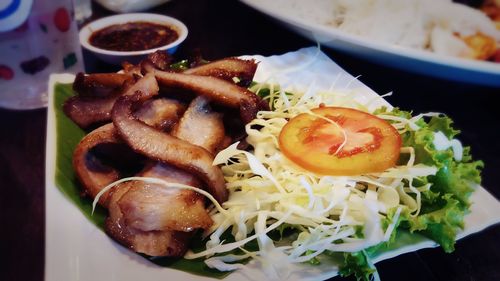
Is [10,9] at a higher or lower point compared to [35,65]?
higher

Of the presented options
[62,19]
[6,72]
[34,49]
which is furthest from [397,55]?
[6,72]

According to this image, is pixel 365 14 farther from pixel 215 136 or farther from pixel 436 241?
pixel 436 241

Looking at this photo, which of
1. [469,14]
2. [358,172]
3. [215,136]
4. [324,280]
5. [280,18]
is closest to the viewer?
[324,280]

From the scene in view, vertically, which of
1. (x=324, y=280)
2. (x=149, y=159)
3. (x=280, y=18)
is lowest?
(x=324, y=280)

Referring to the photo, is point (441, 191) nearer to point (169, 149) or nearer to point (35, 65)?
point (169, 149)

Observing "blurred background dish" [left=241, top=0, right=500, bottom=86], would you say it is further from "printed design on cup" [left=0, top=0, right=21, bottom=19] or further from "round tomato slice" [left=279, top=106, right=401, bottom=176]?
"printed design on cup" [left=0, top=0, right=21, bottom=19]

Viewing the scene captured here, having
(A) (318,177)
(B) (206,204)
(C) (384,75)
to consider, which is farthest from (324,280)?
(C) (384,75)

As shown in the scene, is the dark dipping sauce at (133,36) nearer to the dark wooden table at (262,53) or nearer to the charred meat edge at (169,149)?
the dark wooden table at (262,53)

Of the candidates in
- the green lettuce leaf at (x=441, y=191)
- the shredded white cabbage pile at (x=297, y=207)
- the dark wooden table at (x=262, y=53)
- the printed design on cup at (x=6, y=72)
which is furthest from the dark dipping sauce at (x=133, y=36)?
the green lettuce leaf at (x=441, y=191)
